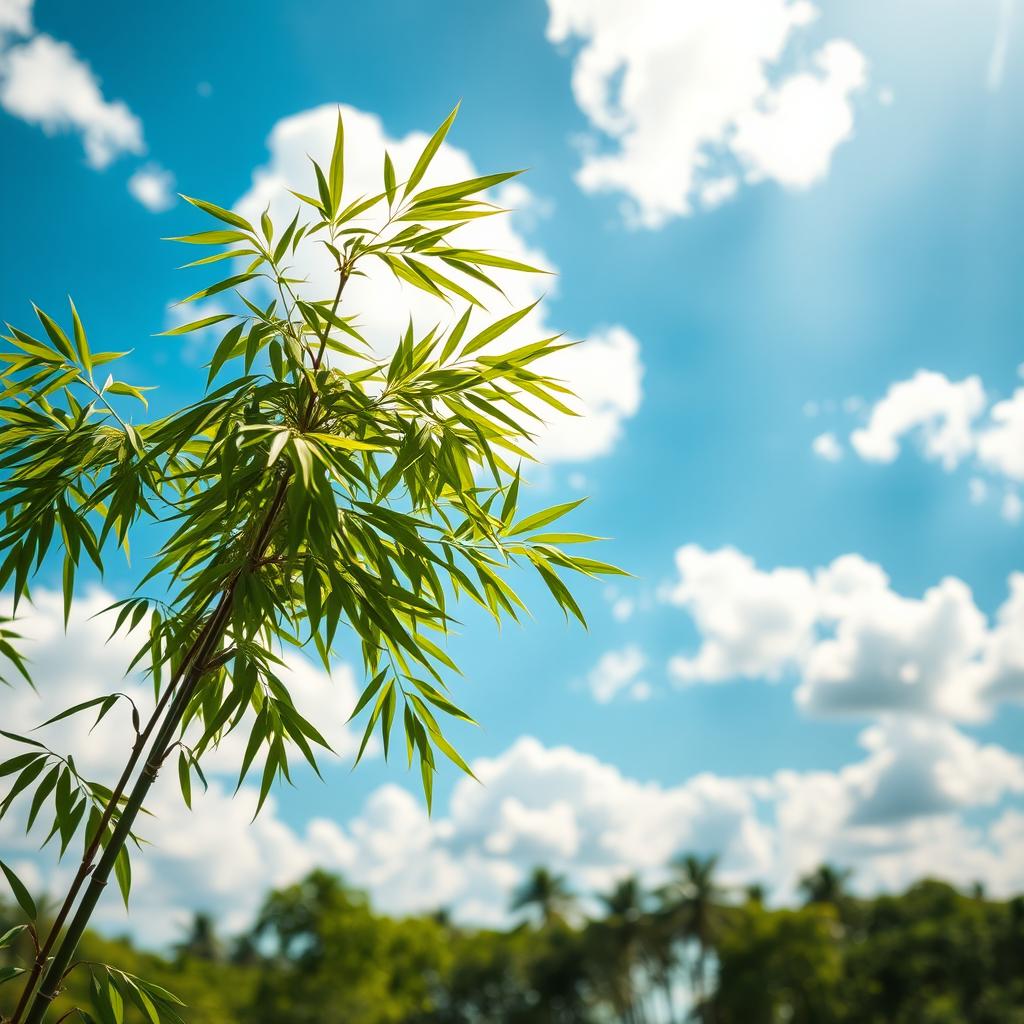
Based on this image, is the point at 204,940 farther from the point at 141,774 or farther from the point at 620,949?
the point at 141,774

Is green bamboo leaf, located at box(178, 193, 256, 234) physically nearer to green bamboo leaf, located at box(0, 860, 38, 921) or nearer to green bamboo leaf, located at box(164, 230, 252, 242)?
green bamboo leaf, located at box(164, 230, 252, 242)

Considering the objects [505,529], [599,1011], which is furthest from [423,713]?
[599,1011]

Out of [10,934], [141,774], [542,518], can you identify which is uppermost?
[542,518]

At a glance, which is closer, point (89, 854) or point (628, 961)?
point (89, 854)

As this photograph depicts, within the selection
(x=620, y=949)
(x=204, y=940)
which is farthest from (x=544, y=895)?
(x=204, y=940)

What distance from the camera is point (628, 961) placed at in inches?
1647

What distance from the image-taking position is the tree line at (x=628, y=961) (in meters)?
30.0

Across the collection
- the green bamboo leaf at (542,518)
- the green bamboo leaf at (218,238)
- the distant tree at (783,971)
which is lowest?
the distant tree at (783,971)

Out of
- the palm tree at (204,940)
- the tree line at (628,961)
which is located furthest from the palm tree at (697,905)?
the palm tree at (204,940)

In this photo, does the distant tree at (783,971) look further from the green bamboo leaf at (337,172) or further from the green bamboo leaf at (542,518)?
the green bamboo leaf at (337,172)

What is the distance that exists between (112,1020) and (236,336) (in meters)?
2.30

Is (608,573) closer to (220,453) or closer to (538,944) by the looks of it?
(220,453)

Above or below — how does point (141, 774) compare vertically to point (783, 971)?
above

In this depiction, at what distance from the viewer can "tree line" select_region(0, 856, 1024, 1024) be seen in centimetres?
3000
